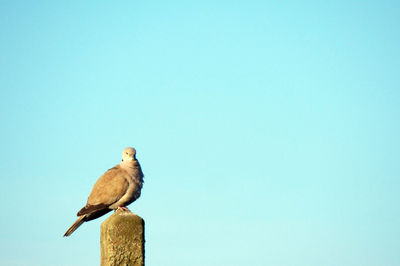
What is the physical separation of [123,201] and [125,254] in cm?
434

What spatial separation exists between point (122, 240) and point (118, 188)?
4303 mm

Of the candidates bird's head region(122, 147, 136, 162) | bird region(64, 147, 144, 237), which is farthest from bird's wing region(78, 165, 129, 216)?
bird's head region(122, 147, 136, 162)

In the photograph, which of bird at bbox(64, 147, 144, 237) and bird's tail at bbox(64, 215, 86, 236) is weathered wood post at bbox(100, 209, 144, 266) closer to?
bird's tail at bbox(64, 215, 86, 236)

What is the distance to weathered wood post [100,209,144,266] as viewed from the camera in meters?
5.19

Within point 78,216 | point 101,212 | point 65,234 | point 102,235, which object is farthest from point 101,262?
point 101,212

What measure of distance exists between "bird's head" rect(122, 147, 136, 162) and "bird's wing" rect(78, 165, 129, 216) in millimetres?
226

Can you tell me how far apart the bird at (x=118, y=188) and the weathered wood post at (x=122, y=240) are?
3.80 m

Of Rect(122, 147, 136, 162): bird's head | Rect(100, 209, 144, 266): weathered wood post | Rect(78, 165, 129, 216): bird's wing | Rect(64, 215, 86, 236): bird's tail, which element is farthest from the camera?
Rect(122, 147, 136, 162): bird's head

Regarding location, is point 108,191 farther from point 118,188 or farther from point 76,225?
point 76,225

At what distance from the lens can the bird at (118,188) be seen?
9461 millimetres

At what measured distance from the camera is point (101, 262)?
5.34 meters

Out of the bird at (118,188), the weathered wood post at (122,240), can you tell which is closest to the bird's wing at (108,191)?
the bird at (118,188)

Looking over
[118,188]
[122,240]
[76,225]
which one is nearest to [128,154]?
[118,188]

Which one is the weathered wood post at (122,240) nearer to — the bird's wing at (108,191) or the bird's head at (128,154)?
the bird's wing at (108,191)
